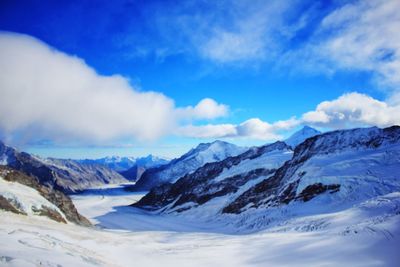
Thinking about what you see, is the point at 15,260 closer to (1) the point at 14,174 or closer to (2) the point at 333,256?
(2) the point at 333,256

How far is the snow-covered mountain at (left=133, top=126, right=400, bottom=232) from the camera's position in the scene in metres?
45.3

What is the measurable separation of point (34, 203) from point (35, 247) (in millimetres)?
19343

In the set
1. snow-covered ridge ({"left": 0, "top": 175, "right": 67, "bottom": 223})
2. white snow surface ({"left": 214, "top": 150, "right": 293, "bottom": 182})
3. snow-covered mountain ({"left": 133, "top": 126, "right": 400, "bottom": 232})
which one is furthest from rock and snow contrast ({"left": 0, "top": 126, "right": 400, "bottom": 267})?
white snow surface ({"left": 214, "top": 150, "right": 293, "bottom": 182})

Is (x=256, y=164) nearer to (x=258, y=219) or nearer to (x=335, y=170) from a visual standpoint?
(x=335, y=170)

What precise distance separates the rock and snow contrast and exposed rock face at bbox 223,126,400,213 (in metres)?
0.21

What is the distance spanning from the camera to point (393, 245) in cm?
1160

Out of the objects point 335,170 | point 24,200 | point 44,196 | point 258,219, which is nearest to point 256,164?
point 335,170

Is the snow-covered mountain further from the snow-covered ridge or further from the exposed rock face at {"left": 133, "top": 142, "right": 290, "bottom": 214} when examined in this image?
the snow-covered ridge

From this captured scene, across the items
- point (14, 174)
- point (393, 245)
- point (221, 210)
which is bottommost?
point (221, 210)

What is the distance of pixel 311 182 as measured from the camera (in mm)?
53656

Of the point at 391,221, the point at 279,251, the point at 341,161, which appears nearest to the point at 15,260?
the point at 279,251

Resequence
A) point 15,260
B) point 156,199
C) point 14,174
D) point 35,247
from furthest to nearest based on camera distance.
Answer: point 156,199 < point 14,174 < point 35,247 < point 15,260

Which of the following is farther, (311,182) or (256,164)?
(256,164)

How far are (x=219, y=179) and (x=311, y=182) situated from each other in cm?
5709
